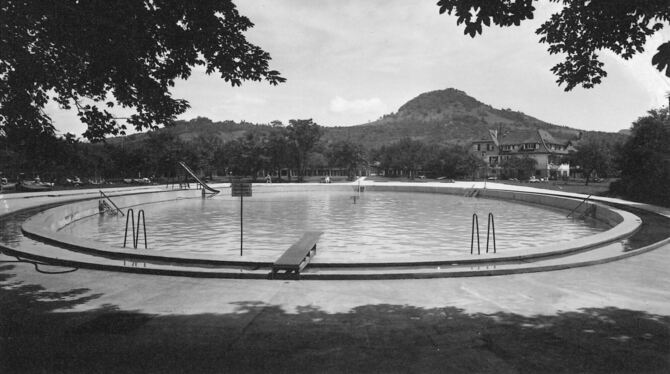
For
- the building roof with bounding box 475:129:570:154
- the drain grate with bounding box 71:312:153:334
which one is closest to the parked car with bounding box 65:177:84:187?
the drain grate with bounding box 71:312:153:334

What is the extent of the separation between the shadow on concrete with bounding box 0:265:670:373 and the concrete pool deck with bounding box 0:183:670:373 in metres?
0.02

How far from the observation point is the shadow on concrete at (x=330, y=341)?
17.9 feet

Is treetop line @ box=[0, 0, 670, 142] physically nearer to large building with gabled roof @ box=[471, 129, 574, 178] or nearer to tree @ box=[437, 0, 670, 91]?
tree @ box=[437, 0, 670, 91]

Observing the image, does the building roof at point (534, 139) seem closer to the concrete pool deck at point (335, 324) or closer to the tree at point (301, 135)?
the tree at point (301, 135)

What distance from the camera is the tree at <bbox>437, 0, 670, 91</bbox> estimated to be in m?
6.98

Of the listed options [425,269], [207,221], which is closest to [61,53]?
[425,269]

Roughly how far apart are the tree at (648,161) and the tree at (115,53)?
103 ft

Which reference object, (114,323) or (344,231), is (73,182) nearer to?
(344,231)

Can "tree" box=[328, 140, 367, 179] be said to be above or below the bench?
above

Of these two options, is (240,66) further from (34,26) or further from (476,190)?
(476,190)

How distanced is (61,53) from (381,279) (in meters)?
7.81

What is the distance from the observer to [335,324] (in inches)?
272

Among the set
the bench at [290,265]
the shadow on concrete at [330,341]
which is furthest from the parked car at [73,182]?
the shadow on concrete at [330,341]

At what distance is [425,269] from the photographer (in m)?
10.6
